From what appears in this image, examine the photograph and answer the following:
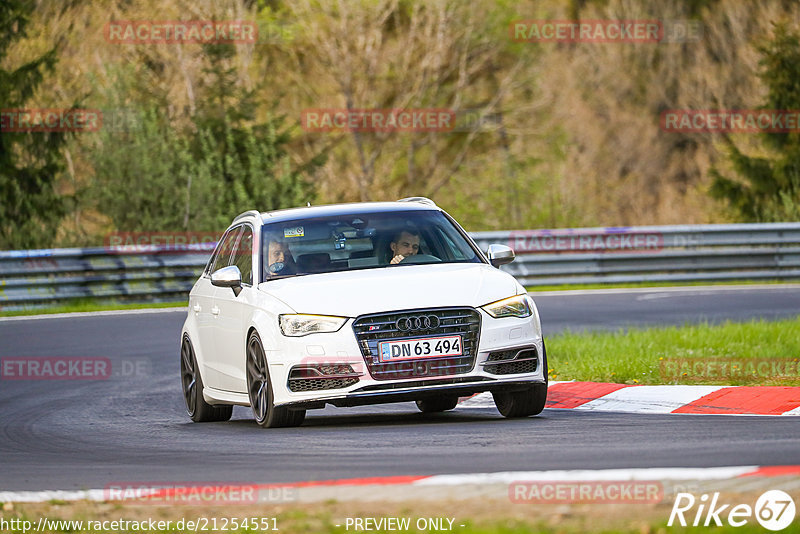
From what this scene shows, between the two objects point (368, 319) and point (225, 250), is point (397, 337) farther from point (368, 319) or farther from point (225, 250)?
point (225, 250)

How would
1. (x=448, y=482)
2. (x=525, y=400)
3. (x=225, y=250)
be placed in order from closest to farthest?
(x=448, y=482)
(x=525, y=400)
(x=225, y=250)

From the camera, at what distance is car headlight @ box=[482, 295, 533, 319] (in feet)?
33.0

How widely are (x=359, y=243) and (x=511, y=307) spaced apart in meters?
1.48

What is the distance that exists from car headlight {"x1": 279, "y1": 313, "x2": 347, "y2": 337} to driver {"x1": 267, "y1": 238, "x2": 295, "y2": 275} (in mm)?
889

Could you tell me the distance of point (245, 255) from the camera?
462 inches

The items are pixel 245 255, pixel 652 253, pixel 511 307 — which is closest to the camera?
pixel 511 307

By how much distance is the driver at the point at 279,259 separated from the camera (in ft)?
35.8
